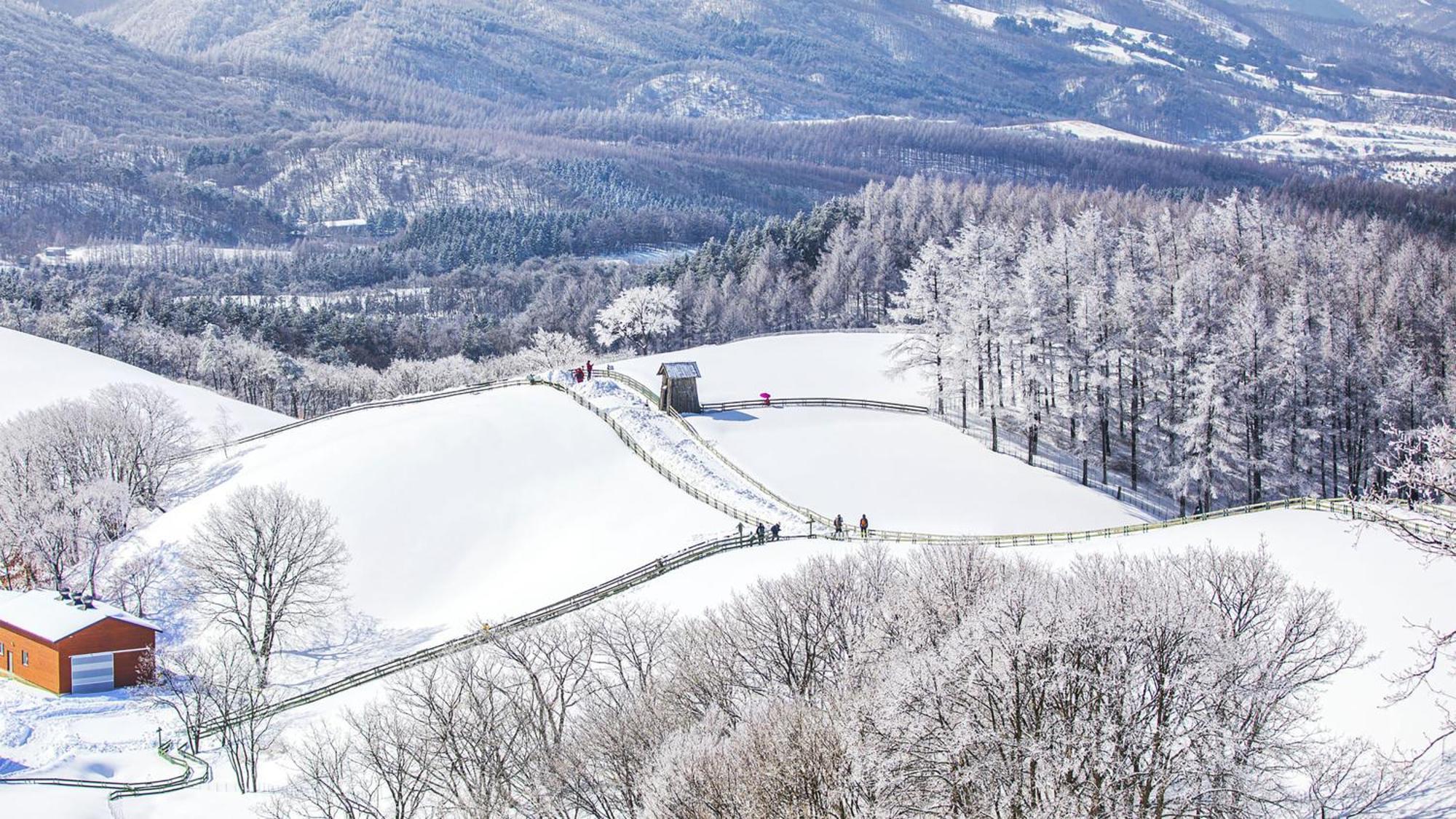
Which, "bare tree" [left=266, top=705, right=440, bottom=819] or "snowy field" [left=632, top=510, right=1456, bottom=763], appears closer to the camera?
"snowy field" [left=632, top=510, right=1456, bottom=763]

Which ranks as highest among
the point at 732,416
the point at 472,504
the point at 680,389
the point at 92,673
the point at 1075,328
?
the point at 1075,328

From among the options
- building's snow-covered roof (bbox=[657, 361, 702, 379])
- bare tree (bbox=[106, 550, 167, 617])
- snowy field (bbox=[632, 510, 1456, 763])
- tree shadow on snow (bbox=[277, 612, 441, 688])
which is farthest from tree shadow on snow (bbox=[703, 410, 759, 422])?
bare tree (bbox=[106, 550, 167, 617])

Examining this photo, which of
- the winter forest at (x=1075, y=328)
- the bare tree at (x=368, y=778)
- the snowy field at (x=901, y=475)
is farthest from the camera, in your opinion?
the winter forest at (x=1075, y=328)

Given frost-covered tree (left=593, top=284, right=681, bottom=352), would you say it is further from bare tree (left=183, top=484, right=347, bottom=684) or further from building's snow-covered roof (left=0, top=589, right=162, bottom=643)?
building's snow-covered roof (left=0, top=589, right=162, bottom=643)

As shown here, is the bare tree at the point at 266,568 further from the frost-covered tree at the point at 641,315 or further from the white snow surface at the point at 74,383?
the frost-covered tree at the point at 641,315

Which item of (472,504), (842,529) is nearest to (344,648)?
(472,504)

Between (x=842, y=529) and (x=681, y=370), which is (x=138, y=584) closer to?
(x=681, y=370)

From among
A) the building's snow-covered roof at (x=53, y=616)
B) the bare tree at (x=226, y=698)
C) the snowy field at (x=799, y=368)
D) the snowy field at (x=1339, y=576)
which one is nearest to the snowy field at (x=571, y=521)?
the snowy field at (x=1339, y=576)
